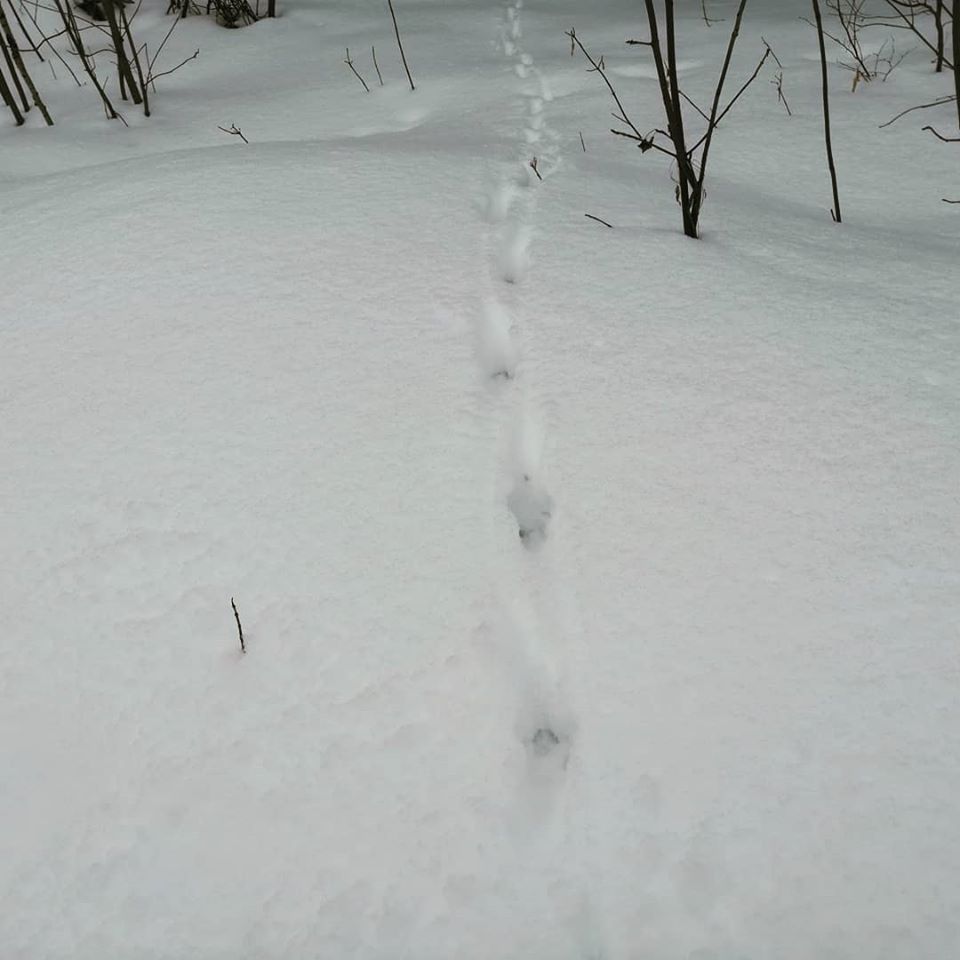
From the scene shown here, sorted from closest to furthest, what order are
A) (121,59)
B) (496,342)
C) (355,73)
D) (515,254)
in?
(496,342) < (515,254) < (121,59) < (355,73)

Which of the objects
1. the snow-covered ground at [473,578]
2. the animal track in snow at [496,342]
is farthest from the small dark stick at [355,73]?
the animal track in snow at [496,342]

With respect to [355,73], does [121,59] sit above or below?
above

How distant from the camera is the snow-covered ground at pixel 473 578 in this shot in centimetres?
66

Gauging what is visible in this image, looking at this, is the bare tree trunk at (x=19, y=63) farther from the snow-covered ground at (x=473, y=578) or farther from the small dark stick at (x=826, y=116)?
the small dark stick at (x=826, y=116)

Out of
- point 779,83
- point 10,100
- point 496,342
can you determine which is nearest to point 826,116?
Result: point 496,342

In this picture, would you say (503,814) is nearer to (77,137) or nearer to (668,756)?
(668,756)

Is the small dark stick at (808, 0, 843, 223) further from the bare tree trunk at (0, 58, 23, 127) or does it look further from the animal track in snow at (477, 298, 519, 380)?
the bare tree trunk at (0, 58, 23, 127)

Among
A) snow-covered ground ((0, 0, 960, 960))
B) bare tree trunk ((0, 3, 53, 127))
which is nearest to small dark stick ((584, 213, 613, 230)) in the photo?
snow-covered ground ((0, 0, 960, 960))

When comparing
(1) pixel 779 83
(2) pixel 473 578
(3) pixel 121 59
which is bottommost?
(2) pixel 473 578

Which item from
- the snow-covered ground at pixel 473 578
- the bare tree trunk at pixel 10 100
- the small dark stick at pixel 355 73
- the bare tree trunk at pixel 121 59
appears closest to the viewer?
the snow-covered ground at pixel 473 578

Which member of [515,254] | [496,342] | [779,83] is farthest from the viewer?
[779,83]

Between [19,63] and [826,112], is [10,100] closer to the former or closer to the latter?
[19,63]

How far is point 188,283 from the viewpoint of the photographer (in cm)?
131

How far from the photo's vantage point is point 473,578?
89 cm
